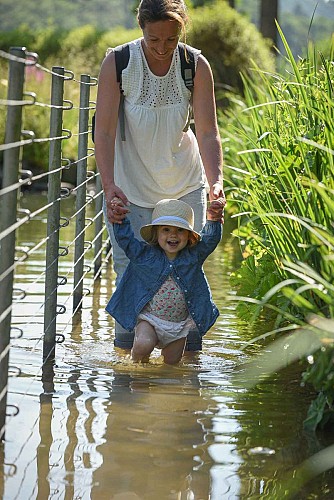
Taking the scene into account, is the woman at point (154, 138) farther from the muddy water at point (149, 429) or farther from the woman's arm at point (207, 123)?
the muddy water at point (149, 429)

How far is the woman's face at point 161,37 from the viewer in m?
5.41

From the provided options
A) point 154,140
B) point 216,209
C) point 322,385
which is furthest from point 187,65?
point 322,385

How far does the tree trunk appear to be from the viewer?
22.9 m

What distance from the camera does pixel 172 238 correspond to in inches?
222

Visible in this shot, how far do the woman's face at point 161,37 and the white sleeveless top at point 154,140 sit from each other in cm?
18

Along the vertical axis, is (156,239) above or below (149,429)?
above

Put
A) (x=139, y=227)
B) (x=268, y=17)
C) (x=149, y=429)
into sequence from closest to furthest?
(x=149, y=429) → (x=139, y=227) → (x=268, y=17)

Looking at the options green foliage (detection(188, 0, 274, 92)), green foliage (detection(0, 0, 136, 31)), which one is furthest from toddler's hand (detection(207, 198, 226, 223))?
green foliage (detection(0, 0, 136, 31))

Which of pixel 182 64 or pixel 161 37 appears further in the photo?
pixel 182 64

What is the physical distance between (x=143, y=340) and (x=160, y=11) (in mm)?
1580

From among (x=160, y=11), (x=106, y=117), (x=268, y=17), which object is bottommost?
(x=106, y=117)

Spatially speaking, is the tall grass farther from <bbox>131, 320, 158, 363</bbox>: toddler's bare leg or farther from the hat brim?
<bbox>131, 320, 158, 363</bbox>: toddler's bare leg

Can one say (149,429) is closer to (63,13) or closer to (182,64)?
(182,64)

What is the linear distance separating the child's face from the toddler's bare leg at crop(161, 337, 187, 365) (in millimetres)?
470
